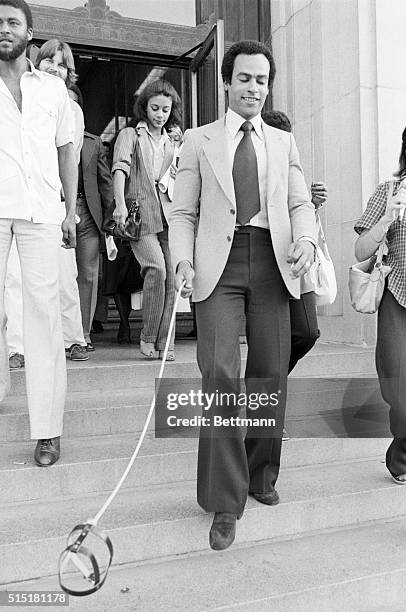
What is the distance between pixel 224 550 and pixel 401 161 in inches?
84.5

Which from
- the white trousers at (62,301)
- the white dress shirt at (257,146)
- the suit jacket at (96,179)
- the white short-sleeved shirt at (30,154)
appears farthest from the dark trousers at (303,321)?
the suit jacket at (96,179)

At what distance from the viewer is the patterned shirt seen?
3406 millimetres

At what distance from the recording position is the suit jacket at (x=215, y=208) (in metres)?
2.92

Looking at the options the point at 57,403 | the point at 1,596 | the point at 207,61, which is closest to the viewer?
the point at 1,596

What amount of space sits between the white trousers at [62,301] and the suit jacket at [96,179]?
0.49 metres

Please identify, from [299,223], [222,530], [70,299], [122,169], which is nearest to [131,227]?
[122,169]

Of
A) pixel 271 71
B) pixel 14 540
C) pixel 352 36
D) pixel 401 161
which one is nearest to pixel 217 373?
pixel 14 540

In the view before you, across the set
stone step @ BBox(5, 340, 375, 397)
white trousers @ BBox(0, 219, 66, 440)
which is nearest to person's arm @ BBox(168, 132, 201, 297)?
white trousers @ BBox(0, 219, 66, 440)

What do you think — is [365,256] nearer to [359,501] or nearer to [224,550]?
[359,501]

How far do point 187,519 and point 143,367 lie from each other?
1787mm

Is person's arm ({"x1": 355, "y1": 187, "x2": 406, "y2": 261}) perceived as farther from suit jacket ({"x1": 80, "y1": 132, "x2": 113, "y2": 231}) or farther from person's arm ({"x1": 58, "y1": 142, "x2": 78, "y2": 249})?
suit jacket ({"x1": 80, "y1": 132, "x2": 113, "y2": 231})

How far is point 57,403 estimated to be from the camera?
10.8 feet

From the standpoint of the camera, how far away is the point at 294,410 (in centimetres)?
461

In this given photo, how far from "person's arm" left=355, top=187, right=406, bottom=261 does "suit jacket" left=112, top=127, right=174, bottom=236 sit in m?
1.99
